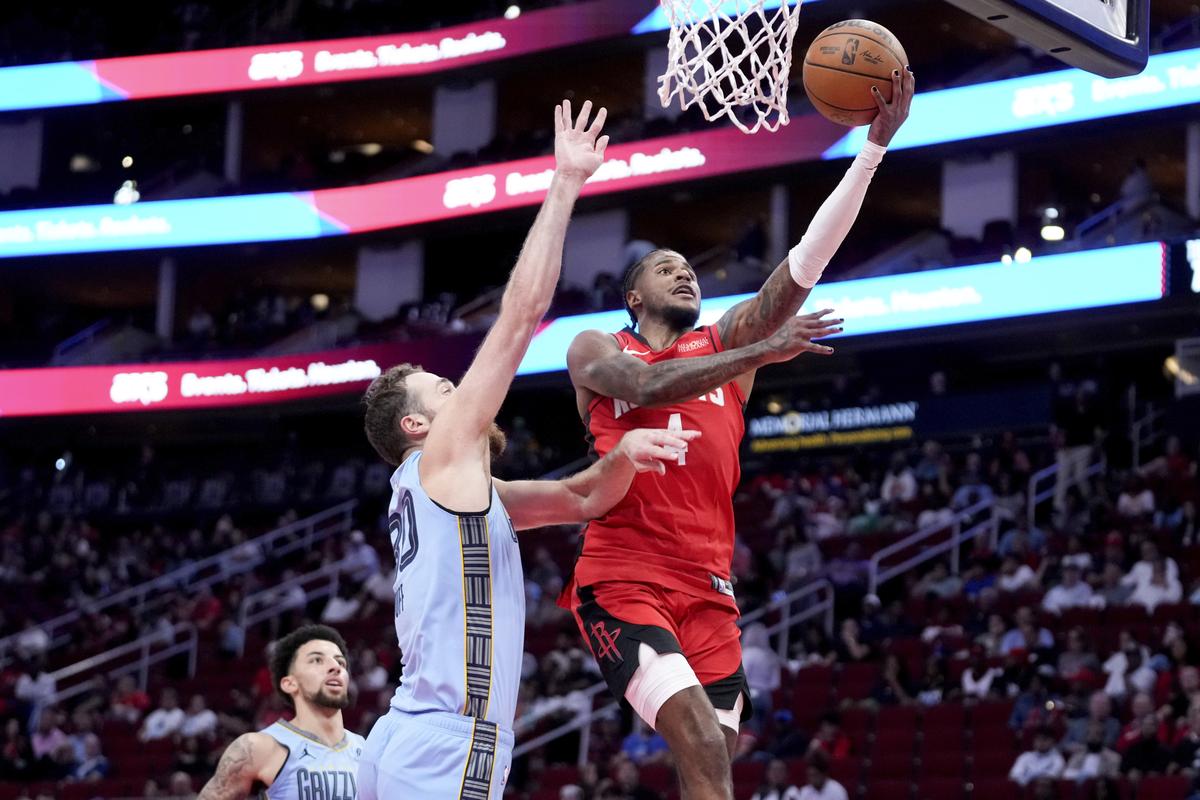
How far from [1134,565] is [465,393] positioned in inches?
470

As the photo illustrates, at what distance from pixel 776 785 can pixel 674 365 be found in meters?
8.31

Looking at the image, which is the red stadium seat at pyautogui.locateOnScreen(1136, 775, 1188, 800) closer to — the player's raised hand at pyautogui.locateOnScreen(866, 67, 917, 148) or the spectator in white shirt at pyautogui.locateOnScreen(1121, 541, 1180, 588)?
the spectator in white shirt at pyautogui.locateOnScreen(1121, 541, 1180, 588)

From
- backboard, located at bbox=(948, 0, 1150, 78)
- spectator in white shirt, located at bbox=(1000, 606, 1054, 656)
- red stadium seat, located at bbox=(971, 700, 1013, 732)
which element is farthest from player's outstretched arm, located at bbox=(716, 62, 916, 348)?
spectator in white shirt, located at bbox=(1000, 606, 1054, 656)

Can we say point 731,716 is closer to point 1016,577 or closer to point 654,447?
point 654,447

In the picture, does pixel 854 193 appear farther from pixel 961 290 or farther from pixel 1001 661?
pixel 961 290

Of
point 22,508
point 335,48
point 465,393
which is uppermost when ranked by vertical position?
point 335,48

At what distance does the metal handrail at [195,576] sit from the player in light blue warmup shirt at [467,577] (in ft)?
62.8

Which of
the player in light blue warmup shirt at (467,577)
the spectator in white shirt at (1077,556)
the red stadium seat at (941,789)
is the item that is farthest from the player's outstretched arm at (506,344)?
the spectator in white shirt at (1077,556)

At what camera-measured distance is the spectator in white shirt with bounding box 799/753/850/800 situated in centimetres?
1259

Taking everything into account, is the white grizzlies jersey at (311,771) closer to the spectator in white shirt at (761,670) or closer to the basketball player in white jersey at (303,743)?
the basketball player in white jersey at (303,743)

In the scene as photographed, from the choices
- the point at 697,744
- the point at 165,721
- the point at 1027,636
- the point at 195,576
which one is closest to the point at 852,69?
the point at 697,744

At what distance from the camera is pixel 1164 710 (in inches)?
474

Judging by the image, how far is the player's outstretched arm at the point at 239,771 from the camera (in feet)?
21.3

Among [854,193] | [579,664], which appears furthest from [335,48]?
[854,193]
